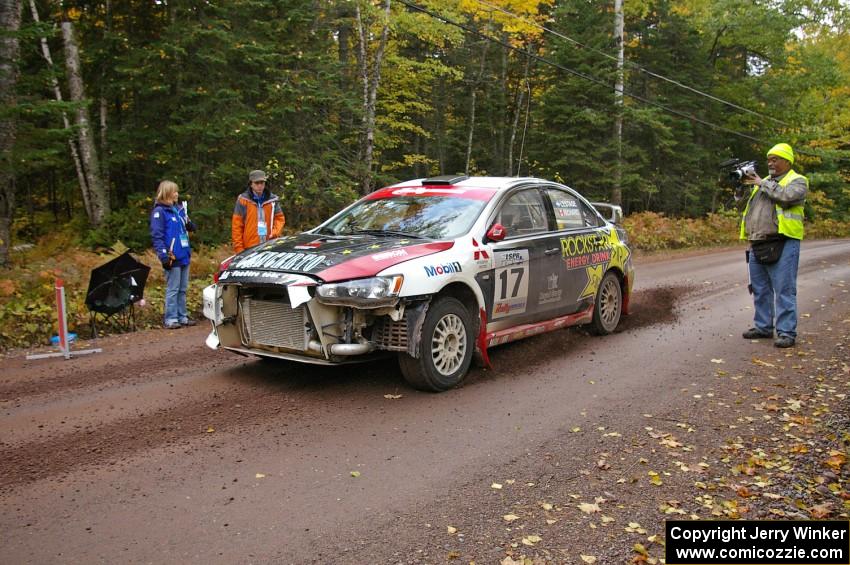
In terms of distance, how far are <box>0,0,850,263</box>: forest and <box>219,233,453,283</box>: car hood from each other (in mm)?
6284

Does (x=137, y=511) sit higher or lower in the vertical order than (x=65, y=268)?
lower

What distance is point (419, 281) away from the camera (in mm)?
5742

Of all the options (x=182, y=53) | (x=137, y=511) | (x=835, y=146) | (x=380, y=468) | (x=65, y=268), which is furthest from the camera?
(x=835, y=146)

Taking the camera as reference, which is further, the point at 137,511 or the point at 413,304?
the point at 413,304

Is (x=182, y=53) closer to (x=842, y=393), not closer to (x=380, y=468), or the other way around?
(x=380, y=468)

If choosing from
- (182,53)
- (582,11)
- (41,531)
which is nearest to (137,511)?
(41,531)

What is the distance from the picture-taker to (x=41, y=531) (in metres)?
3.54

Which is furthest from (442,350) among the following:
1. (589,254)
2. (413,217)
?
(589,254)

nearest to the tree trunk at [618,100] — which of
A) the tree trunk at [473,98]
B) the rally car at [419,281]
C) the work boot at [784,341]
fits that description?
the tree trunk at [473,98]

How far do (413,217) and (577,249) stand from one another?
7.43ft

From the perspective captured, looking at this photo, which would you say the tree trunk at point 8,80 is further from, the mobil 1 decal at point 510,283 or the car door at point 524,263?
the mobil 1 decal at point 510,283

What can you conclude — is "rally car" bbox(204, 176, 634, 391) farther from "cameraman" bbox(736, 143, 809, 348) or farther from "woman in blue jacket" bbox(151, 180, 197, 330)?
"woman in blue jacket" bbox(151, 180, 197, 330)

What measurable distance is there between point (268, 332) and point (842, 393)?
5366 millimetres

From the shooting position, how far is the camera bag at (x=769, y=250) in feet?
26.2
